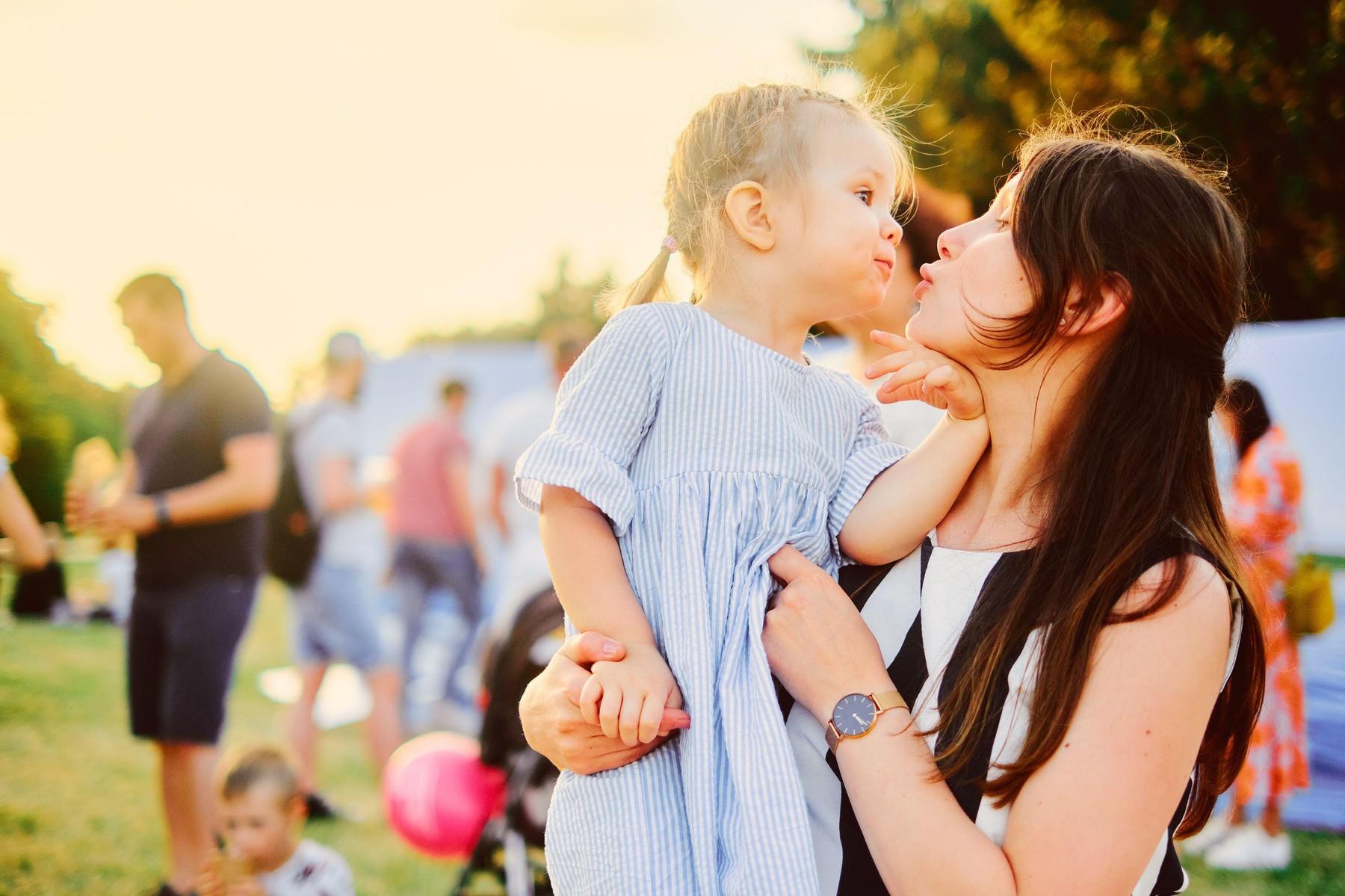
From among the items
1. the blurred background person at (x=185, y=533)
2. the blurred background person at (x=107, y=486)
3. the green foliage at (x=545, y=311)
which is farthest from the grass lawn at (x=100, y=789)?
the green foliage at (x=545, y=311)

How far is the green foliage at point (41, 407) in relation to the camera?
33.6 ft

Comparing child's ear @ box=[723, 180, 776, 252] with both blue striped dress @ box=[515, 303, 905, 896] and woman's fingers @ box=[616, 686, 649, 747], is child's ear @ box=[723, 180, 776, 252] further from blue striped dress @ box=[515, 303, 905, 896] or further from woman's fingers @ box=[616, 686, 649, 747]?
woman's fingers @ box=[616, 686, 649, 747]

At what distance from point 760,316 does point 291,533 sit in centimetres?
430

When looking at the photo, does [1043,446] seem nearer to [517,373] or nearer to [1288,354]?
[1288,354]

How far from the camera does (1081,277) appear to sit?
1367 millimetres

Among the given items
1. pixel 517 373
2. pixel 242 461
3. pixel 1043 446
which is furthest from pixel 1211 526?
pixel 517 373

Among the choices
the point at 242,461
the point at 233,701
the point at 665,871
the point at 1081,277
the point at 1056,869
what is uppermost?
the point at 1081,277

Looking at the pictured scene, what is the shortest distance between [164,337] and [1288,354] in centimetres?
563

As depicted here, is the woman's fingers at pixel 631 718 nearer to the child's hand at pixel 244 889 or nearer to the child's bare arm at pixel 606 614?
the child's bare arm at pixel 606 614

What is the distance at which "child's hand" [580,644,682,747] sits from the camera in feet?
4.42

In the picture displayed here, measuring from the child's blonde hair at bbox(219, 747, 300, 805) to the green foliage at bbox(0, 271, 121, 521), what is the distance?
7932mm

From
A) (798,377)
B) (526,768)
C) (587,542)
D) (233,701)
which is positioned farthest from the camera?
(233,701)

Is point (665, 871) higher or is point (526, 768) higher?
point (665, 871)

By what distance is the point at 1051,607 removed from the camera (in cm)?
131
